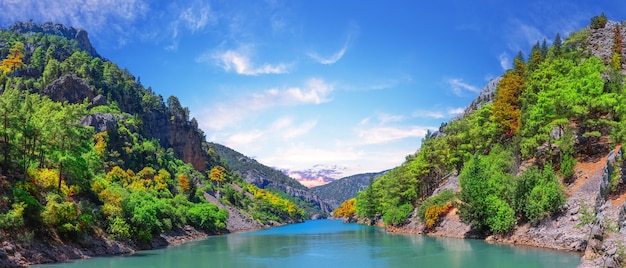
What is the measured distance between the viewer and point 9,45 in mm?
173875

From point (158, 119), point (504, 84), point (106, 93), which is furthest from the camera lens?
point (158, 119)

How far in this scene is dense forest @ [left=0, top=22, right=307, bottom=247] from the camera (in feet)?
152

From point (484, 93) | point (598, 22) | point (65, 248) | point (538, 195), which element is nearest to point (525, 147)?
point (538, 195)

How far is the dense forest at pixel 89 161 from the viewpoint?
152 feet

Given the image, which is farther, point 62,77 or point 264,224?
point 264,224

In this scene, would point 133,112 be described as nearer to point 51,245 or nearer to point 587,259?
point 51,245

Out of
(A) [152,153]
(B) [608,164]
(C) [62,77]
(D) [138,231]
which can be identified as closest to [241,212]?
(A) [152,153]

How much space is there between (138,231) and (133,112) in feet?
376

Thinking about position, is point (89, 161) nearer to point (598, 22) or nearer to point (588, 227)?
point (588, 227)

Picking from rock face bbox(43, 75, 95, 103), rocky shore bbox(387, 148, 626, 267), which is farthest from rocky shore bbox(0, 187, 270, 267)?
rock face bbox(43, 75, 95, 103)

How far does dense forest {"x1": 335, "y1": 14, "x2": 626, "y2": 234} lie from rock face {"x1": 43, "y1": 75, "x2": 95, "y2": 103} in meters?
103

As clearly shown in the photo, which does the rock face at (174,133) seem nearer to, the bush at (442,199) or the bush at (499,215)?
the bush at (442,199)

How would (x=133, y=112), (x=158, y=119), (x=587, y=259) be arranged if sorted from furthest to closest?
1. (x=158, y=119)
2. (x=133, y=112)
3. (x=587, y=259)

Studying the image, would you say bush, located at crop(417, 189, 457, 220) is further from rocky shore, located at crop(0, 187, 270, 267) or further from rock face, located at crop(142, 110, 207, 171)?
rock face, located at crop(142, 110, 207, 171)
